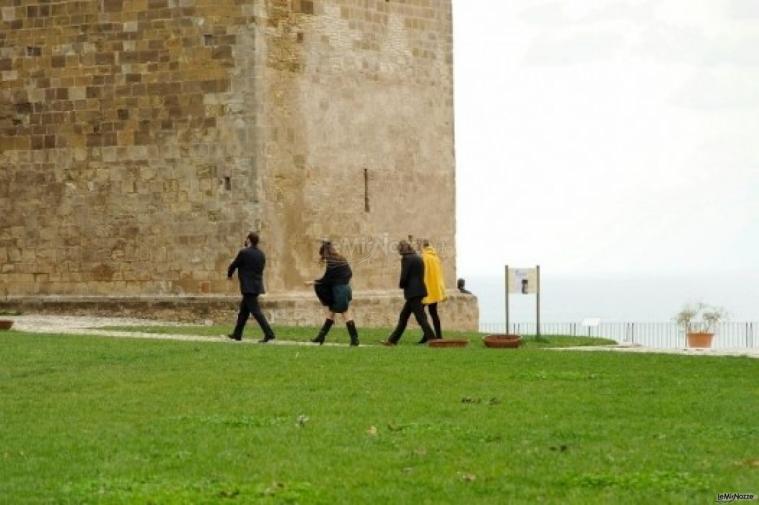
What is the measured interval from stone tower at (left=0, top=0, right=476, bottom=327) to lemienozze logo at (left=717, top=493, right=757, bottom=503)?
59.6ft

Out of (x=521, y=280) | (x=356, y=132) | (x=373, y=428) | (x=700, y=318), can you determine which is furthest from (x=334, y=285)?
(x=700, y=318)

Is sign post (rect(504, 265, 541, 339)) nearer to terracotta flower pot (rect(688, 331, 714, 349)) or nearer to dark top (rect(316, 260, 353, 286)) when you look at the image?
dark top (rect(316, 260, 353, 286))

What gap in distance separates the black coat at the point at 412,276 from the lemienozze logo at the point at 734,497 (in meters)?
13.9

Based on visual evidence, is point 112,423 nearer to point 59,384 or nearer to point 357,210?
point 59,384

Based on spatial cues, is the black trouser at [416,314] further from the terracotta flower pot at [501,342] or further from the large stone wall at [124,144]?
the large stone wall at [124,144]

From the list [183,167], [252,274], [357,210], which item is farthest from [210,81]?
[252,274]

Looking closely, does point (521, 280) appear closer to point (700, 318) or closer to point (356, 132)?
point (356, 132)

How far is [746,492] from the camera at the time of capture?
10.3 m

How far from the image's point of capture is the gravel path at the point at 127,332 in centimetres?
2267

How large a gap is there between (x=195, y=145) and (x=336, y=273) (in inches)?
233

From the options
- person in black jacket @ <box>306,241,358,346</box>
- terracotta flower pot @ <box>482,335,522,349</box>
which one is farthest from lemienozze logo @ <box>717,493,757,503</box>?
person in black jacket @ <box>306,241,358,346</box>

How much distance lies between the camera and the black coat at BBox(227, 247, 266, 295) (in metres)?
23.6

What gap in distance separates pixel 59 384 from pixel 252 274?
23.0 feet

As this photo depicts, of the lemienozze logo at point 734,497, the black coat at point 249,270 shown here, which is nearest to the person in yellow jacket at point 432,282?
the black coat at point 249,270
